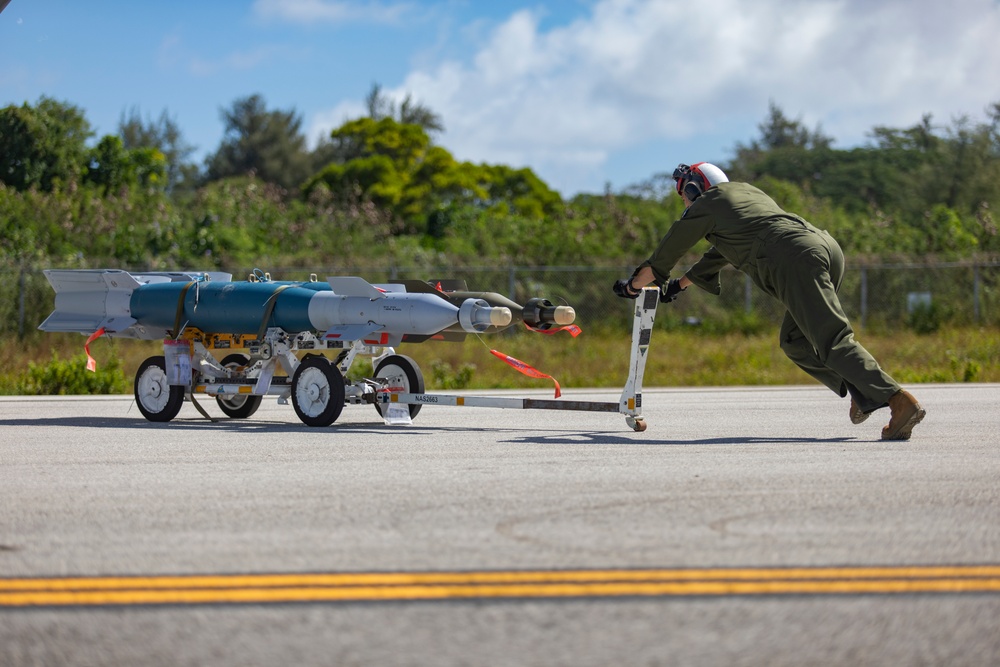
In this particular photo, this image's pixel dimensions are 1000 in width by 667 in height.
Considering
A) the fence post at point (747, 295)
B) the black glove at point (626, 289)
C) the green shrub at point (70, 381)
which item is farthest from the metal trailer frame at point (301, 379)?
the fence post at point (747, 295)

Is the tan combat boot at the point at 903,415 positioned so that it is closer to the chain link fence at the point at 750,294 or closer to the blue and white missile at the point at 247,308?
the blue and white missile at the point at 247,308

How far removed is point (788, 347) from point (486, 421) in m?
3.43

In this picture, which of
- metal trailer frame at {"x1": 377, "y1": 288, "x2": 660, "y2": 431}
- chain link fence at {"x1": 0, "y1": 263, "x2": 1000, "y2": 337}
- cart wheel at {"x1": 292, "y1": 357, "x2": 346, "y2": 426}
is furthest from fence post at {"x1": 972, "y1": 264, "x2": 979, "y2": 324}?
cart wheel at {"x1": 292, "y1": 357, "x2": 346, "y2": 426}

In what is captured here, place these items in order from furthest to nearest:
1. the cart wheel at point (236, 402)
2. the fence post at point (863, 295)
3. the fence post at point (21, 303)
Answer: the fence post at point (863, 295) → the fence post at point (21, 303) → the cart wheel at point (236, 402)

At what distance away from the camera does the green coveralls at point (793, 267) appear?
991 centimetres

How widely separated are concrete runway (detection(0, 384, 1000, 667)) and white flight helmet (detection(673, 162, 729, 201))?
218 cm

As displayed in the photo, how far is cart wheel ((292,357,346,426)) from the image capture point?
39.1ft

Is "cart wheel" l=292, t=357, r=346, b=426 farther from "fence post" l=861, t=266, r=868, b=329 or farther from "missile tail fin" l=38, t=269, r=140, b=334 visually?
"fence post" l=861, t=266, r=868, b=329

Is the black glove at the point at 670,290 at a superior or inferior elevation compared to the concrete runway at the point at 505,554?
superior

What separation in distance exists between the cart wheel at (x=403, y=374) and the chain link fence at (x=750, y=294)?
51.0 feet

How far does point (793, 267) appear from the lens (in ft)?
32.8

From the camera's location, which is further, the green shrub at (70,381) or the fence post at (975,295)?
the fence post at (975,295)

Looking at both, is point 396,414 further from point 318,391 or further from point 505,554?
point 505,554

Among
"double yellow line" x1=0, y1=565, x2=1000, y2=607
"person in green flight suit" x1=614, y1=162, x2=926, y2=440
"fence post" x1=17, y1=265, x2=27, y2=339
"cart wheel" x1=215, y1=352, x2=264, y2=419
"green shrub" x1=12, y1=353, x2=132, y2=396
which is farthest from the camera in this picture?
"fence post" x1=17, y1=265, x2=27, y2=339
